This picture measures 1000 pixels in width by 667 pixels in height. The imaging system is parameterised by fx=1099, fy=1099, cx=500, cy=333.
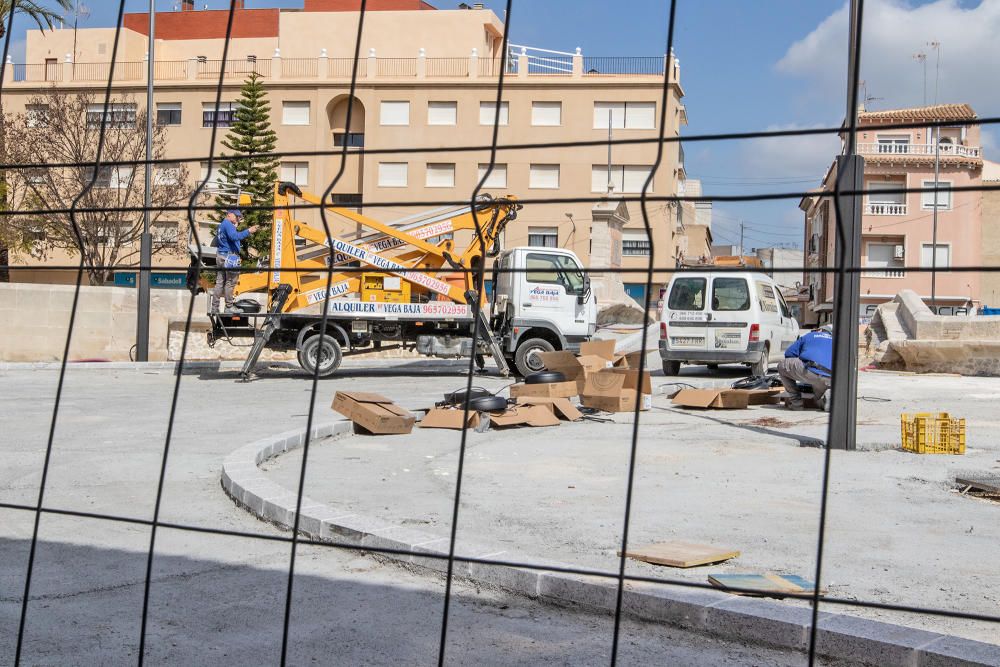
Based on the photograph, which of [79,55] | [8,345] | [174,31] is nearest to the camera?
[8,345]

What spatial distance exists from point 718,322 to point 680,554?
12.5 metres

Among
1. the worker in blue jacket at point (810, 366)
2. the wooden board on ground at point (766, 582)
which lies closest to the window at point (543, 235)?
the worker in blue jacket at point (810, 366)

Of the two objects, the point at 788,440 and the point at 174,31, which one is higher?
the point at 174,31

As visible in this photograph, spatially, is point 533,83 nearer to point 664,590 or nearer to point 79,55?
point 79,55

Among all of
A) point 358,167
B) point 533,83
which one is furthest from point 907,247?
point 358,167

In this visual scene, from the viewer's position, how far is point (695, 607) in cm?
398

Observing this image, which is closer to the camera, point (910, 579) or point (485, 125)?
point (910, 579)

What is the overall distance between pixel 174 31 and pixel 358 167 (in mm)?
19164

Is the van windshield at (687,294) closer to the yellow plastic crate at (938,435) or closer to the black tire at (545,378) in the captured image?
the black tire at (545,378)

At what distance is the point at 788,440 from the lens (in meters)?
9.80

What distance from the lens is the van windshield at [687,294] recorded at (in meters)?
17.3

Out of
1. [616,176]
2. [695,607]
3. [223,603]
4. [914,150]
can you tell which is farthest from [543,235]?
[695,607]

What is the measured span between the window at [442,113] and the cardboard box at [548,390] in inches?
1588

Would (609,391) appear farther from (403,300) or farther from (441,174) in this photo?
(441,174)
